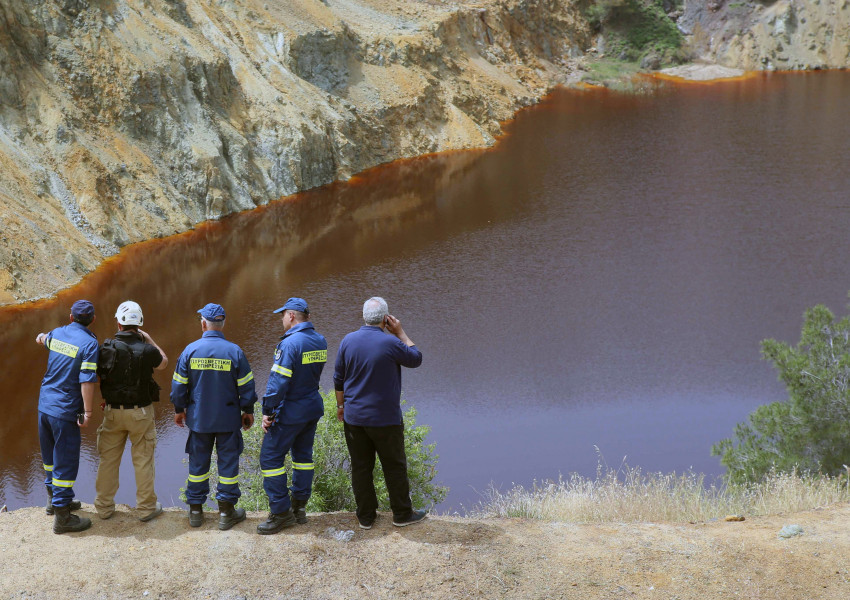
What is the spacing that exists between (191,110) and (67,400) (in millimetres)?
22347

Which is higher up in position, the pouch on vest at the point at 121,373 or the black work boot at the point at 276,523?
the pouch on vest at the point at 121,373

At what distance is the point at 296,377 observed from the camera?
288 inches

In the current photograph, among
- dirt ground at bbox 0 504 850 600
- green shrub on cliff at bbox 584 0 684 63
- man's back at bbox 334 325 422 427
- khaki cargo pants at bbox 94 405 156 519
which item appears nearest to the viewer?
dirt ground at bbox 0 504 850 600

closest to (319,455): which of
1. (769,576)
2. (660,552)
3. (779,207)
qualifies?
(660,552)

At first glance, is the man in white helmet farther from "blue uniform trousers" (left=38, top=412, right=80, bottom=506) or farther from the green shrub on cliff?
the green shrub on cliff

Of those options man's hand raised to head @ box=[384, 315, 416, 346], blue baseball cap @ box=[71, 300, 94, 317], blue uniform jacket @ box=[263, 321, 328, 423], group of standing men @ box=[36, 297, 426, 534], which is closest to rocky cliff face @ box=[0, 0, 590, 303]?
blue baseball cap @ box=[71, 300, 94, 317]

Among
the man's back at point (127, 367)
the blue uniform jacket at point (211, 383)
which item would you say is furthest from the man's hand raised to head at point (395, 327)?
the man's back at point (127, 367)

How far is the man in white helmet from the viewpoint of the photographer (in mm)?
7406

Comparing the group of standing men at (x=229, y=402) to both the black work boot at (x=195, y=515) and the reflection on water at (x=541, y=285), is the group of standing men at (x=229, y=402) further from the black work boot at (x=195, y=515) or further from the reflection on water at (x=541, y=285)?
the reflection on water at (x=541, y=285)

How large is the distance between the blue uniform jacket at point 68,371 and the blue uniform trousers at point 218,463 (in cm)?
98

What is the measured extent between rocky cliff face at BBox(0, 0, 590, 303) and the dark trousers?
15.5m

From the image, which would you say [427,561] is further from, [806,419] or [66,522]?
[806,419]

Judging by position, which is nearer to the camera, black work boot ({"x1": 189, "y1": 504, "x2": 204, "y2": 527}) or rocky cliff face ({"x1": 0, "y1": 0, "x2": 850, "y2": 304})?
black work boot ({"x1": 189, "y1": 504, "x2": 204, "y2": 527})

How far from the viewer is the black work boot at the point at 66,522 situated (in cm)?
734
